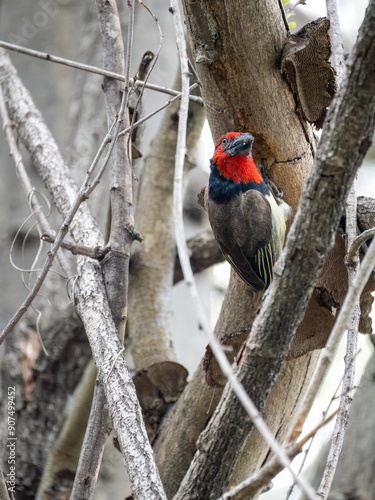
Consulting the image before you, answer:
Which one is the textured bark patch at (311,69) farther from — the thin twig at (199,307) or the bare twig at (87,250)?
the bare twig at (87,250)

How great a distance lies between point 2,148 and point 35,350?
2167 mm

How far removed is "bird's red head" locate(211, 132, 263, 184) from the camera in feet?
8.70

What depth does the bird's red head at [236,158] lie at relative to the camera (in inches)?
104

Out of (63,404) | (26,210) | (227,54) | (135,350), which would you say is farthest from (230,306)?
(26,210)

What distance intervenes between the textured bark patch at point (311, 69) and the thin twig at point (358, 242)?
Result: 2.53 feet

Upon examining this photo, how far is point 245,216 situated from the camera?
3346 mm

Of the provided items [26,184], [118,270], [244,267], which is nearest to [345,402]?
[118,270]

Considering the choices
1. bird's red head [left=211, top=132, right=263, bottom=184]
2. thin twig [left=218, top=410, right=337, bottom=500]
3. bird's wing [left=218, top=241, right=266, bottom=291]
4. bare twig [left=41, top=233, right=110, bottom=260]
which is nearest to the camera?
thin twig [left=218, top=410, right=337, bottom=500]

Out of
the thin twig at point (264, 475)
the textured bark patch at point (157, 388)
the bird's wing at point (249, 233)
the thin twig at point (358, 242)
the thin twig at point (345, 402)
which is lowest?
the thin twig at point (264, 475)

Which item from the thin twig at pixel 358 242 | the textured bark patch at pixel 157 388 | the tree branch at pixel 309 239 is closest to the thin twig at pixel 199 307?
the tree branch at pixel 309 239

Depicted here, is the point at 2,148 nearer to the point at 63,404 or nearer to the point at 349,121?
the point at 63,404

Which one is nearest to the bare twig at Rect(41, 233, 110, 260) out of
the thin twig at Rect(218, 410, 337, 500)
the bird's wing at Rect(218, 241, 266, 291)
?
the bird's wing at Rect(218, 241, 266, 291)

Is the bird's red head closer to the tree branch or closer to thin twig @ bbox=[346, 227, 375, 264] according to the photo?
thin twig @ bbox=[346, 227, 375, 264]

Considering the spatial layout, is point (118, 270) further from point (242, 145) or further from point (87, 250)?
point (242, 145)
